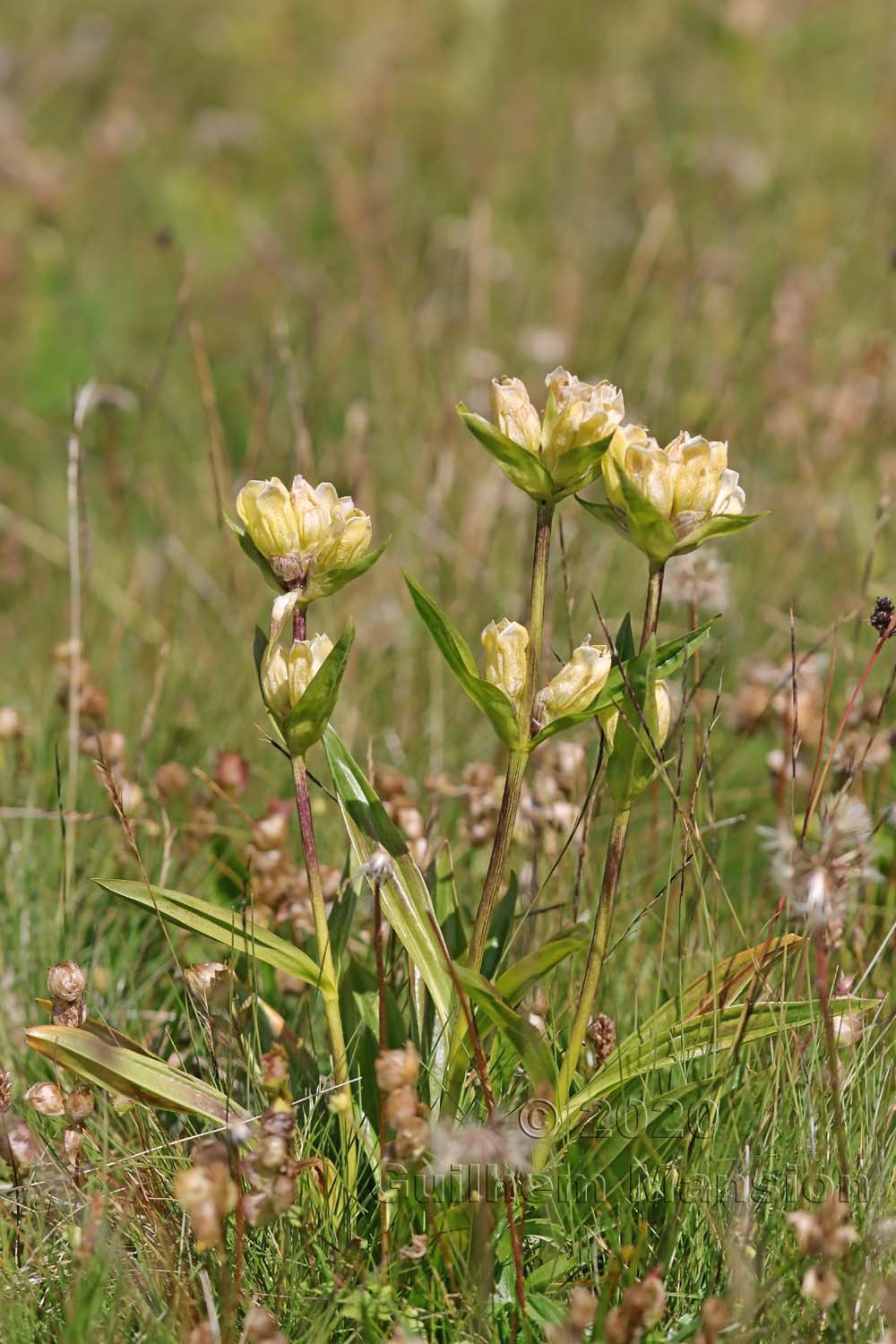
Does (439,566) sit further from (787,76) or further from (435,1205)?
(787,76)

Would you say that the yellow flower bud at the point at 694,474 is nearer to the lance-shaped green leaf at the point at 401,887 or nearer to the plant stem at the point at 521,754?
the plant stem at the point at 521,754

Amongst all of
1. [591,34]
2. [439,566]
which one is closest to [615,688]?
[439,566]

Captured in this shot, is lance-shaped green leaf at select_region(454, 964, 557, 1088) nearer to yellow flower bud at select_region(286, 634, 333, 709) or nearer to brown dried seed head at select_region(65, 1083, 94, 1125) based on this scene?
yellow flower bud at select_region(286, 634, 333, 709)

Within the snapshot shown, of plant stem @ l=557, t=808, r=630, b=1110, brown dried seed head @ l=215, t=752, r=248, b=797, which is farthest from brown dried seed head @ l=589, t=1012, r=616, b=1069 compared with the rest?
→ brown dried seed head @ l=215, t=752, r=248, b=797

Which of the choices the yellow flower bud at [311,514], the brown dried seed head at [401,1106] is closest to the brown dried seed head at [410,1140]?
the brown dried seed head at [401,1106]

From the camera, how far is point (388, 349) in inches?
135

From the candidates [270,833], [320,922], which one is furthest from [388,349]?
[320,922]

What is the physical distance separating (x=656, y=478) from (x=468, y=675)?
0.22 m

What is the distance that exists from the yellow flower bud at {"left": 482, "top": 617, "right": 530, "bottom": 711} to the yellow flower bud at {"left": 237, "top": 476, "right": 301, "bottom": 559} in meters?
0.18

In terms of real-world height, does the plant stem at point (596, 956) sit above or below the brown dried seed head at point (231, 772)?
below

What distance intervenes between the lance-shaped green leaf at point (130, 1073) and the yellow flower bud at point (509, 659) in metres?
Result: 0.42

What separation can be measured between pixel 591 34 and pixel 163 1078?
5.35 m

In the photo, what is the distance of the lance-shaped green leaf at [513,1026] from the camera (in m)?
1.07

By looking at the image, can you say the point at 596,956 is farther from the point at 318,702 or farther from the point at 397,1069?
the point at 318,702
